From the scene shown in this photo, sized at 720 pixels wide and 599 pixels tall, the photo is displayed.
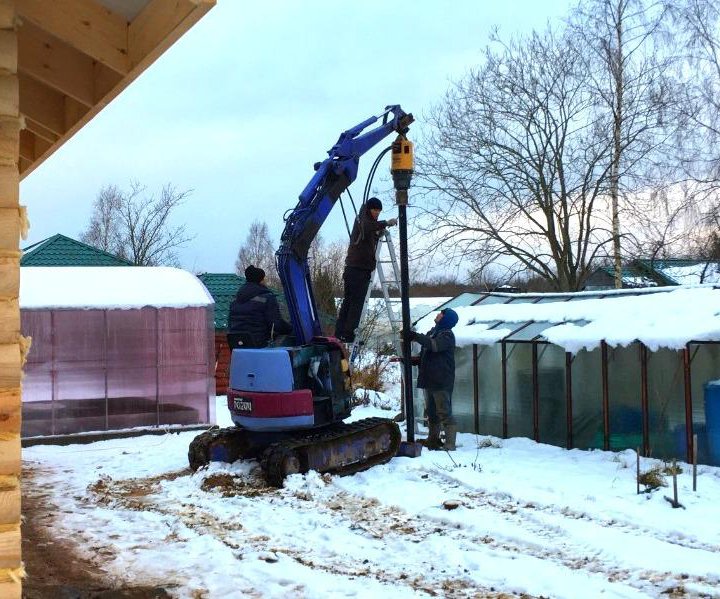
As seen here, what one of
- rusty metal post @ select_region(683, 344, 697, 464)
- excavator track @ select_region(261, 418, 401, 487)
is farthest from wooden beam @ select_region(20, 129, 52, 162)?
rusty metal post @ select_region(683, 344, 697, 464)

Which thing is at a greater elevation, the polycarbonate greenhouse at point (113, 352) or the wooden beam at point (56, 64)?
the wooden beam at point (56, 64)

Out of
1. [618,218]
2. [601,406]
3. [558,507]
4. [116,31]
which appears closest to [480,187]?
[618,218]

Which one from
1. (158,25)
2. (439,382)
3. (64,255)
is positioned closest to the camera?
(158,25)

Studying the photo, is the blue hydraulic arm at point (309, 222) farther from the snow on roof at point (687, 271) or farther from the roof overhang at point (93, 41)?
the snow on roof at point (687, 271)

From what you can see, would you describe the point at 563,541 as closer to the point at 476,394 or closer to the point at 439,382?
the point at 439,382

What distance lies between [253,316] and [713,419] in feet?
17.8

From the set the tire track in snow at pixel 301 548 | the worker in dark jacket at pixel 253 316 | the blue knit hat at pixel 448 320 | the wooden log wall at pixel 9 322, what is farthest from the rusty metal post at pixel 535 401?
the wooden log wall at pixel 9 322

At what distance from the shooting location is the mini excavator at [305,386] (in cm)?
881

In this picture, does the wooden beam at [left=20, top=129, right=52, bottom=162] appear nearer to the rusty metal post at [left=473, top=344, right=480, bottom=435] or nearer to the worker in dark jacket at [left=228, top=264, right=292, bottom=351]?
the worker in dark jacket at [left=228, top=264, right=292, bottom=351]

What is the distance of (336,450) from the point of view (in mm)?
8992

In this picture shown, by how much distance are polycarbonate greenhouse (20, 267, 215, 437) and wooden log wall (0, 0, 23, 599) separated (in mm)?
10818

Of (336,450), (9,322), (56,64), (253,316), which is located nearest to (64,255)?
(253,316)

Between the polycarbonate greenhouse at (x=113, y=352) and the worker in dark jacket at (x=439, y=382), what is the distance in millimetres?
5216

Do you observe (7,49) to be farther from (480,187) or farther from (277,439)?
(480,187)
